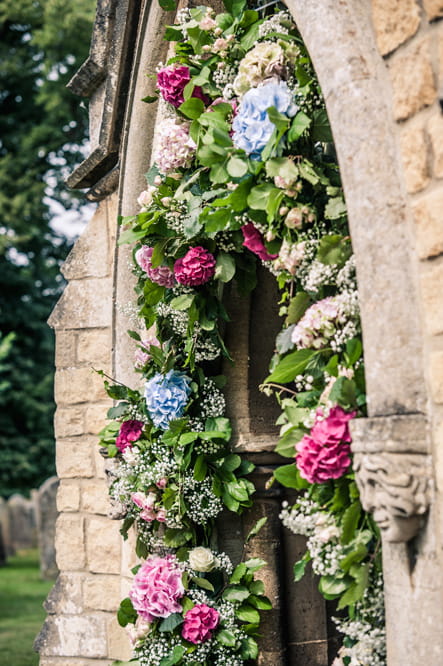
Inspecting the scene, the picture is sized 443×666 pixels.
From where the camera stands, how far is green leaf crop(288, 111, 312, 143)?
2559mm

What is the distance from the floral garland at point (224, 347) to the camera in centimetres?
238

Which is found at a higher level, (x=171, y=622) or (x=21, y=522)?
(x=21, y=522)

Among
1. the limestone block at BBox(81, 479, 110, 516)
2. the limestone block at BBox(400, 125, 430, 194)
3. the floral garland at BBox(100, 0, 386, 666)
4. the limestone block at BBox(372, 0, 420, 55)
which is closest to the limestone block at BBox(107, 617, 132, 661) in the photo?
the limestone block at BBox(81, 479, 110, 516)

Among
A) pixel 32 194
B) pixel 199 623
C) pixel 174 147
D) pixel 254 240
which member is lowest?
pixel 199 623

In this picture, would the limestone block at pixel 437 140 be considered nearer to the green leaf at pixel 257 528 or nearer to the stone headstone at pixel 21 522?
the green leaf at pixel 257 528

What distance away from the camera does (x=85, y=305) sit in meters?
4.45

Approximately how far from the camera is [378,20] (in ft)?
6.97

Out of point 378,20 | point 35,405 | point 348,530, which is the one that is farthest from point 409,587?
point 35,405

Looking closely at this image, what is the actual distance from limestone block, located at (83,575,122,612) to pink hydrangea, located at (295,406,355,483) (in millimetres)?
2121

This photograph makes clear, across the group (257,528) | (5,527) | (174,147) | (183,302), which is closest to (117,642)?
(257,528)

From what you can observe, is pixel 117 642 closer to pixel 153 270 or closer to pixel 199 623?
pixel 199 623

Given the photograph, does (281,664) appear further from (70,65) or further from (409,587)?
(70,65)

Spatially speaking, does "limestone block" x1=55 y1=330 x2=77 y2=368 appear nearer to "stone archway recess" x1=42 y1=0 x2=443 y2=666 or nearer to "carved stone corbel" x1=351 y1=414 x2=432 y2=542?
"stone archway recess" x1=42 y1=0 x2=443 y2=666

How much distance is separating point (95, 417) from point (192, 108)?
6.30 feet
